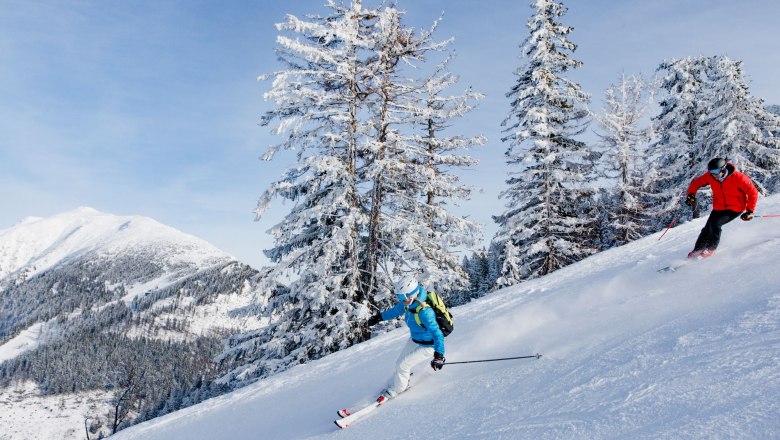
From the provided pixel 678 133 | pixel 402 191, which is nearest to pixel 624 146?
pixel 678 133

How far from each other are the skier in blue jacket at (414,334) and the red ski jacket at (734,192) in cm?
544

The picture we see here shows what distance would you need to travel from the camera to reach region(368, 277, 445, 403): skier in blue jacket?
6.32 metres

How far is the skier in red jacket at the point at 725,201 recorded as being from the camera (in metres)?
7.70

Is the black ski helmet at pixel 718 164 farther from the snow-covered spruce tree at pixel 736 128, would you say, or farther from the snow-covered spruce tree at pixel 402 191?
the snow-covered spruce tree at pixel 736 128

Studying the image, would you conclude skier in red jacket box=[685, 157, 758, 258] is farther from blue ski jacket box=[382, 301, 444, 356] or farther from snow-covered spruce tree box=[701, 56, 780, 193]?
snow-covered spruce tree box=[701, 56, 780, 193]

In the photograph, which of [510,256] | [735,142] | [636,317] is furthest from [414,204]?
[735,142]

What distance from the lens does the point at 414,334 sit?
6637 mm

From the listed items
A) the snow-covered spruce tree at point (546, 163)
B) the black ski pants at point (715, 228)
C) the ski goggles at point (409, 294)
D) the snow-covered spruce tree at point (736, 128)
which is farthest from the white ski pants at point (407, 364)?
the snow-covered spruce tree at point (736, 128)

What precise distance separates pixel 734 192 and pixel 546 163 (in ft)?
39.8

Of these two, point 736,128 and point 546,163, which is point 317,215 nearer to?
point 546,163

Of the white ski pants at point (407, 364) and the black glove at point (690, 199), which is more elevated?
the black glove at point (690, 199)

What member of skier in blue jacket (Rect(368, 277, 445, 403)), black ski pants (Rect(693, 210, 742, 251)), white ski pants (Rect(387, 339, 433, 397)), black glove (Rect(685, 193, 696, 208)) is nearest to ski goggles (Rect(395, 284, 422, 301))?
skier in blue jacket (Rect(368, 277, 445, 403))

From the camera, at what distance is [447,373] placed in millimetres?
6816

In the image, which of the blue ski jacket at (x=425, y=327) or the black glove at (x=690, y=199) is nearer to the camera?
the blue ski jacket at (x=425, y=327)
